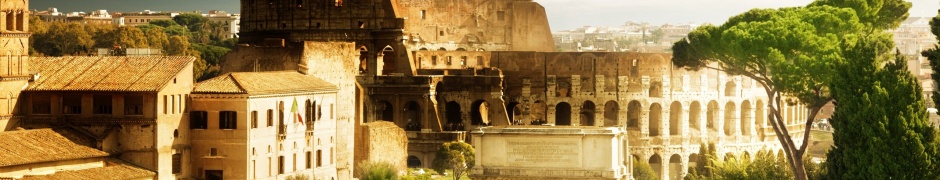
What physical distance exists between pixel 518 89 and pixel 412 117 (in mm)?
5440

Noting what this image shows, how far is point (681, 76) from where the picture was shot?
99.8m

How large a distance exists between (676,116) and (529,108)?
6.85m

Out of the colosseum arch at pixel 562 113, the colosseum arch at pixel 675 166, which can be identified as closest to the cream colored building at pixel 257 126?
the colosseum arch at pixel 562 113

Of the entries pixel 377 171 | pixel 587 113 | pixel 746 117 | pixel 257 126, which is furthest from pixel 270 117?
pixel 746 117

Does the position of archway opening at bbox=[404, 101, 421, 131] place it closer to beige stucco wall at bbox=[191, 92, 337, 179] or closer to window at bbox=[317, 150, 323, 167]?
window at bbox=[317, 150, 323, 167]

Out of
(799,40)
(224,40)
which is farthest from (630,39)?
(799,40)

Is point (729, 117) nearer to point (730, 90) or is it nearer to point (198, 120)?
point (730, 90)

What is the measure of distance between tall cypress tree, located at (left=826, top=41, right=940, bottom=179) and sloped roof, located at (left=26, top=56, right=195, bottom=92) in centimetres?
1891

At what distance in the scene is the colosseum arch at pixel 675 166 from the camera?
10006 centimetres

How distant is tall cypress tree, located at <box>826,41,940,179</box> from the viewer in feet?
203

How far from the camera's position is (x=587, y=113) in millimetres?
101188

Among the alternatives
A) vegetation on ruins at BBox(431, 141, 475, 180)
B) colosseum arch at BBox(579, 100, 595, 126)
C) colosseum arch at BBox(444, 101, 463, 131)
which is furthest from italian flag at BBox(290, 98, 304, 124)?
colosseum arch at BBox(579, 100, 595, 126)

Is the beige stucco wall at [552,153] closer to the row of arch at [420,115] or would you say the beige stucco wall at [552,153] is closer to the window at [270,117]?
the window at [270,117]

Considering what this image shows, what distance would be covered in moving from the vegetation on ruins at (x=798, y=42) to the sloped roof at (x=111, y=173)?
22.9 m
